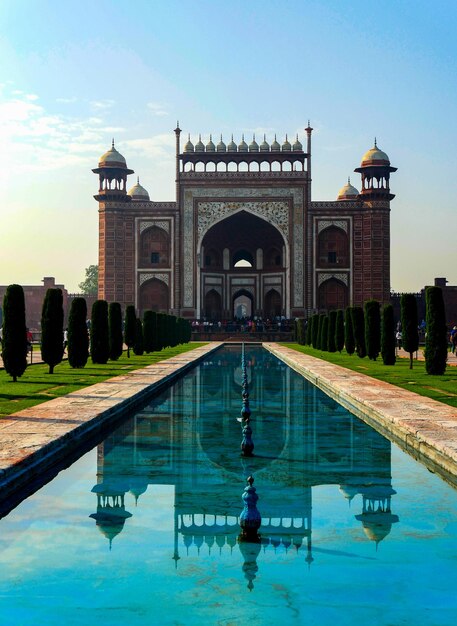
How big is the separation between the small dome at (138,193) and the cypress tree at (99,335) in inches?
1142

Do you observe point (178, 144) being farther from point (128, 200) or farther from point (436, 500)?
point (436, 500)

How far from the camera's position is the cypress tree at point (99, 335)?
53.7 feet

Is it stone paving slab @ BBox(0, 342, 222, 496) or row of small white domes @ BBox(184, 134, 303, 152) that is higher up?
row of small white domes @ BBox(184, 134, 303, 152)

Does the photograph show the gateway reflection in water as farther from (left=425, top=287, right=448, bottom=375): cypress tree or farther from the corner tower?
the corner tower

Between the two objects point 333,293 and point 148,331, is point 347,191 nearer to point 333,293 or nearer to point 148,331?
point 333,293

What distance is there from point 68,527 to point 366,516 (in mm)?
1571

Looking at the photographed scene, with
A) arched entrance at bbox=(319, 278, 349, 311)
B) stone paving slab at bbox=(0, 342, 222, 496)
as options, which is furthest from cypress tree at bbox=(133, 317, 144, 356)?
arched entrance at bbox=(319, 278, 349, 311)

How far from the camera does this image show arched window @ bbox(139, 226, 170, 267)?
37000 mm

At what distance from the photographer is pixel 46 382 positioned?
458 inches

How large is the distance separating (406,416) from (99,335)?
10.00 m

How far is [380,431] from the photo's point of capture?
7.44 metres

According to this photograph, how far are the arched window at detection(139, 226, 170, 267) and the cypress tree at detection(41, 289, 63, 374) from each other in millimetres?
23550

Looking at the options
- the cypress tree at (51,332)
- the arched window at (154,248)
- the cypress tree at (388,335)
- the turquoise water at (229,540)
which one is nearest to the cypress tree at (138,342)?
the cypress tree at (388,335)

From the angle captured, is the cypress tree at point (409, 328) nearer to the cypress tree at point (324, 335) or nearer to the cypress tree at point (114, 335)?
the cypress tree at point (114, 335)
